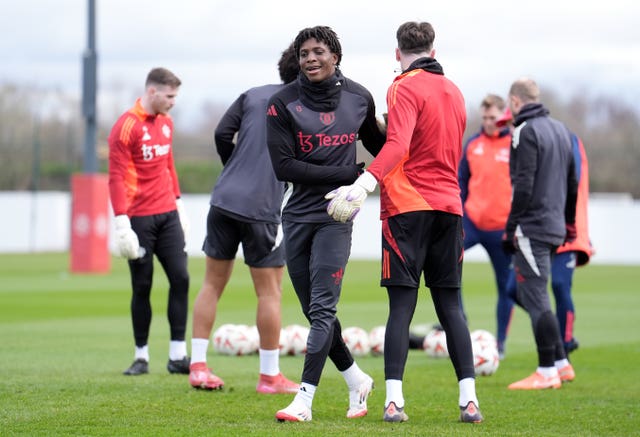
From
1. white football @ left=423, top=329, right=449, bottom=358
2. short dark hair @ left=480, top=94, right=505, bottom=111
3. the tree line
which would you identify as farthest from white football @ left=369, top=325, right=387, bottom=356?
the tree line

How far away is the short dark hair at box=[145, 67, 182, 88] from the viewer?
359 inches

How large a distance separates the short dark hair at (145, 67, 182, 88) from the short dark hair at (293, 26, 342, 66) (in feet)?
8.54

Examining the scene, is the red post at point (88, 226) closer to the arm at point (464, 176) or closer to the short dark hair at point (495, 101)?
the arm at point (464, 176)

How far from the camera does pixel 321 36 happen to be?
6668 millimetres

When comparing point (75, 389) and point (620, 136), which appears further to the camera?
point (620, 136)

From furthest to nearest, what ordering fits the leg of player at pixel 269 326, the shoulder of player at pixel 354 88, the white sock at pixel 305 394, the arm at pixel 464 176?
the arm at pixel 464 176 → the leg of player at pixel 269 326 → the shoulder of player at pixel 354 88 → the white sock at pixel 305 394


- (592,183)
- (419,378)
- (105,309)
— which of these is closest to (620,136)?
(592,183)

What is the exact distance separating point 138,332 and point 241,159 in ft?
6.60

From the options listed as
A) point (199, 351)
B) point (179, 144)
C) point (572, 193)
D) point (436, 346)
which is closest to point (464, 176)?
point (436, 346)

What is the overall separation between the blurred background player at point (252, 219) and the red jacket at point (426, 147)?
147 centimetres

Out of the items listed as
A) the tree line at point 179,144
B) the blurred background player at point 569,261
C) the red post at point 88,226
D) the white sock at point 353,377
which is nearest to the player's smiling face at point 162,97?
the white sock at point 353,377

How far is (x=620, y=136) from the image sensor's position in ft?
123

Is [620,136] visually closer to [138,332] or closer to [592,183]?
[592,183]

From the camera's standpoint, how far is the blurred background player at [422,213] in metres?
6.62
